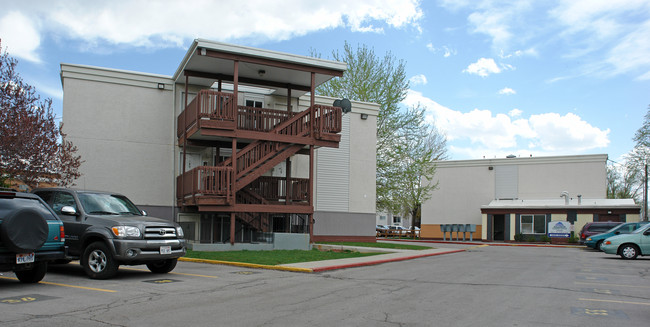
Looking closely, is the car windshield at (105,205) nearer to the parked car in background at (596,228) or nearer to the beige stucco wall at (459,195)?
the parked car in background at (596,228)

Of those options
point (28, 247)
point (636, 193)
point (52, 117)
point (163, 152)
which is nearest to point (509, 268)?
point (28, 247)

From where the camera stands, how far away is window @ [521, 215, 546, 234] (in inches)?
1522

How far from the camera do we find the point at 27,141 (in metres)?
17.6

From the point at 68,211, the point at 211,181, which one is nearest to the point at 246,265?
the point at 211,181

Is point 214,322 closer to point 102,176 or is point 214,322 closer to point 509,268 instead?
point 509,268

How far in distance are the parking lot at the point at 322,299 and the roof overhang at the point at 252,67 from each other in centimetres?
866

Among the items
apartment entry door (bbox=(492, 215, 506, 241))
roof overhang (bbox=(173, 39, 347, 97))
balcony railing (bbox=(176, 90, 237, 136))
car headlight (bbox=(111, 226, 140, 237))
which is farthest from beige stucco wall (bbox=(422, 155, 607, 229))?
car headlight (bbox=(111, 226, 140, 237))

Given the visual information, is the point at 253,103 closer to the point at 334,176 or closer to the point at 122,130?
the point at 334,176

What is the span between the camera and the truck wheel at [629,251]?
2061cm

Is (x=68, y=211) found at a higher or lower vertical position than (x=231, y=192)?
lower

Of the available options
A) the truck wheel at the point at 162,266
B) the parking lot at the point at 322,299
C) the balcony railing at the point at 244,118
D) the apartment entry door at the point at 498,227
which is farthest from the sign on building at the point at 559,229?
the truck wheel at the point at 162,266

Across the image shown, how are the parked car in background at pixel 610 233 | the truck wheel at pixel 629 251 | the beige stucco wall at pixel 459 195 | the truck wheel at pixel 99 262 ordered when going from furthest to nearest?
the beige stucco wall at pixel 459 195 < the parked car in background at pixel 610 233 < the truck wheel at pixel 629 251 < the truck wheel at pixel 99 262

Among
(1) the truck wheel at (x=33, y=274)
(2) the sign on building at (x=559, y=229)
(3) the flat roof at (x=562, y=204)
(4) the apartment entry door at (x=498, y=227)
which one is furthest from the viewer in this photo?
(4) the apartment entry door at (x=498, y=227)

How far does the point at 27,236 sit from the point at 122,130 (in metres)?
13.9
